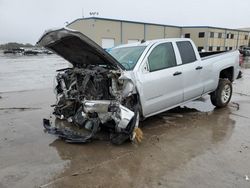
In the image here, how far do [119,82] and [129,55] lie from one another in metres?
1.05

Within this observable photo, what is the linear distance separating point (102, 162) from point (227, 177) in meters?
1.85

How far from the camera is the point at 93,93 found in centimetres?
494

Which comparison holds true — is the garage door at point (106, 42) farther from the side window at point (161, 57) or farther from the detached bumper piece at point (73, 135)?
the detached bumper piece at point (73, 135)

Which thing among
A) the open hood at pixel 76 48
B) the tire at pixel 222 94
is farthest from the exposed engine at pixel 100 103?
the tire at pixel 222 94

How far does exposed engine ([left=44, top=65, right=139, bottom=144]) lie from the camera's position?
4484 mm

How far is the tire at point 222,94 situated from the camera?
22.9 ft

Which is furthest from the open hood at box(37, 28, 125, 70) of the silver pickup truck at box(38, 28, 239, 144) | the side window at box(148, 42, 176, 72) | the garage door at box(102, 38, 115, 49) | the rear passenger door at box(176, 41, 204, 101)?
the garage door at box(102, 38, 115, 49)

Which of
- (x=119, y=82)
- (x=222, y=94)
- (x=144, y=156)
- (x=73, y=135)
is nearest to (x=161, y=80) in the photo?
Result: (x=119, y=82)

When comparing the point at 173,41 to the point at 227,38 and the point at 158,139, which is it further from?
the point at 227,38

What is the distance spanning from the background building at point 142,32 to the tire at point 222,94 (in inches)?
901

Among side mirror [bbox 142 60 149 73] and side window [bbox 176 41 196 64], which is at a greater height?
side window [bbox 176 41 196 64]

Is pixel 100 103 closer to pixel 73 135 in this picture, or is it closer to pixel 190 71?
pixel 73 135

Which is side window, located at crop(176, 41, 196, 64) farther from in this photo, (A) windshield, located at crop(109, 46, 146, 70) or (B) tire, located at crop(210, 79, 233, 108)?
(B) tire, located at crop(210, 79, 233, 108)

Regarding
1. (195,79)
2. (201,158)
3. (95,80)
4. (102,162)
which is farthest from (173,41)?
(102,162)
